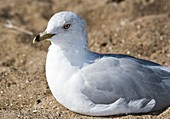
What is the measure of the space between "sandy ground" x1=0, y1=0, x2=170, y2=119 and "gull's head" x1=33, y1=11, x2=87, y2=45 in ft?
2.15

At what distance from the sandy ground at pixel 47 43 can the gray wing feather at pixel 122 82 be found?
0.59 ft

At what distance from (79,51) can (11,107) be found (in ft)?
2.87

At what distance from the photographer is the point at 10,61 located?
5395mm

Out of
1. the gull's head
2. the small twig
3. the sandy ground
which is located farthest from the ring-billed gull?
the small twig

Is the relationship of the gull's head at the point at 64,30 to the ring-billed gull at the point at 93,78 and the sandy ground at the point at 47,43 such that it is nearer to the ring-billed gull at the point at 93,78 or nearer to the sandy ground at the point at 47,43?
the ring-billed gull at the point at 93,78

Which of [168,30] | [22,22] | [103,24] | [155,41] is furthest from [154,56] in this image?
[22,22]

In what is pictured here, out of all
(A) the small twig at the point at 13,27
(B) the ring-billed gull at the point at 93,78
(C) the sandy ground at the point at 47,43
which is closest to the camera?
(B) the ring-billed gull at the point at 93,78

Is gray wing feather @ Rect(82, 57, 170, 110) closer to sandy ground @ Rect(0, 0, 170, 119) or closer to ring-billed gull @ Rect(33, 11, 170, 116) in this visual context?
ring-billed gull @ Rect(33, 11, 170, 116)

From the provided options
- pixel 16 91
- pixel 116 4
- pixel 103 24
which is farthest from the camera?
pixel 116 4

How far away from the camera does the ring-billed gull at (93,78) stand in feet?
12.5

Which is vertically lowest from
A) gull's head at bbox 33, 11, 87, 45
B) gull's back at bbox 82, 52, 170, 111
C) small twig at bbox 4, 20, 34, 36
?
gull's back at bbox 82, 52, 170, 111

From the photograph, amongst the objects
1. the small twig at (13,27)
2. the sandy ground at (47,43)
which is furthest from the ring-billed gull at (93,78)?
the small twig at (13,27)

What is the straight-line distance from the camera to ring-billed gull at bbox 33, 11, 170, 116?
382 cm

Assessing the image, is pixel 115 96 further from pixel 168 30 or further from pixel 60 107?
pixel 168 30
